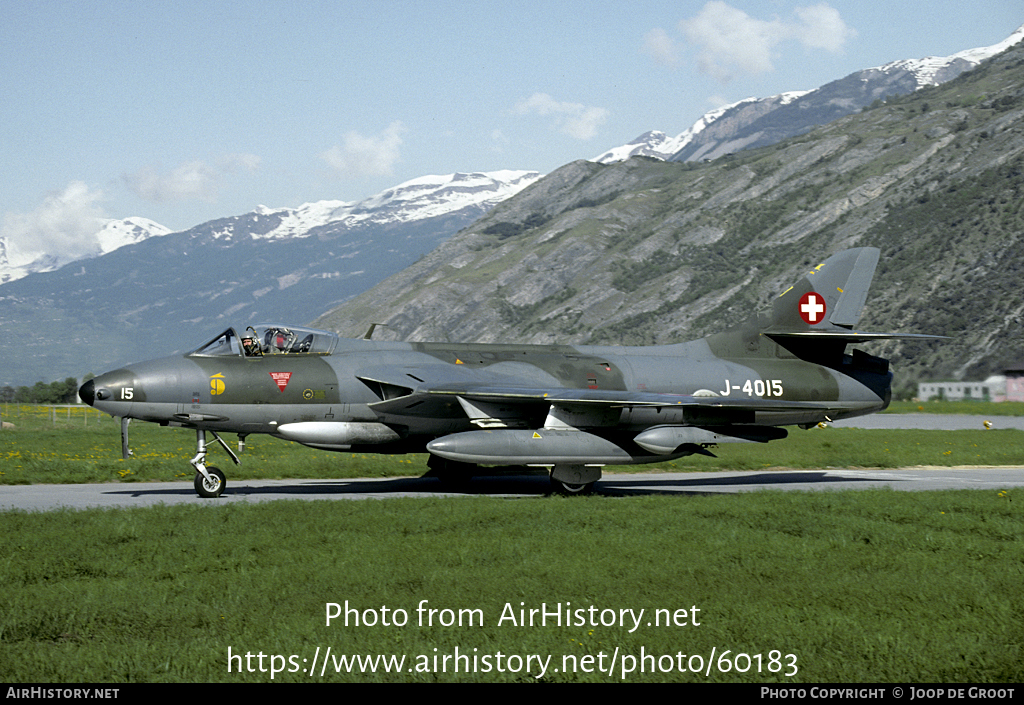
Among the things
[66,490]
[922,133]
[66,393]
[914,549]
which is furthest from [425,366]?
[922,133]

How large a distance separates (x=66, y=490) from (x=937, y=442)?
25.2 metres

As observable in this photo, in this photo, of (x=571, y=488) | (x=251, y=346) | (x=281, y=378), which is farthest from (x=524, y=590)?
(x=251, y=346)

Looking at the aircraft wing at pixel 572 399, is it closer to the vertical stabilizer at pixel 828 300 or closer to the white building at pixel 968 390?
the vertical stabilizer at pixel 828 300

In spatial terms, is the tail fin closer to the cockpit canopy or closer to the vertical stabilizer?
the vertical stabilizer

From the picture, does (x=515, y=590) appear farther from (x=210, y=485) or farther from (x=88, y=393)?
(x=88, y=393)

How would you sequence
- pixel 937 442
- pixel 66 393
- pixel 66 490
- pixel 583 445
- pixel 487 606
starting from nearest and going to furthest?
pixel 487 606, pixel 583 445, pixel 66 490, pixel 937 442, pixel 66 393

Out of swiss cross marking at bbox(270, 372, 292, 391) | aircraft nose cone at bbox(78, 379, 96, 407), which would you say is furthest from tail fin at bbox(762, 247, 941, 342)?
aircraft nose cone at bbox(78, 379, 96, 407)

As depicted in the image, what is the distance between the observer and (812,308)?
68.7 ft

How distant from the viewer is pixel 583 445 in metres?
16.5

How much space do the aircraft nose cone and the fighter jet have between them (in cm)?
3

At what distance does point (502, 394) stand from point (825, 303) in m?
8.87

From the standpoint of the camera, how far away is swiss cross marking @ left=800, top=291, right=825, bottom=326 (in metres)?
20.9
